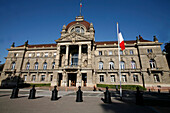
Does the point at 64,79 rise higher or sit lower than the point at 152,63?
lower

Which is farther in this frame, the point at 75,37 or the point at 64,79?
the point at 75,37

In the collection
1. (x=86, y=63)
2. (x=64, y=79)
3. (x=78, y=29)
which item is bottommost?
(x=64, y=79)

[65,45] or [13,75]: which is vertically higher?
[65,45]

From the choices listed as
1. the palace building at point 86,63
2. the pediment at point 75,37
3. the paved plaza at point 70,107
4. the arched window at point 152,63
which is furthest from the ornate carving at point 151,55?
the paved plaza at point 70,107

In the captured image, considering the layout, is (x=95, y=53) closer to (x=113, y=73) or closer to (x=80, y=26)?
(x=113, y=73)

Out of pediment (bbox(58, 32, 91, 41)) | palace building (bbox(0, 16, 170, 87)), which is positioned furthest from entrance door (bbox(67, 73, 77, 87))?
pediment (bbox(58, 32, 91, 41))

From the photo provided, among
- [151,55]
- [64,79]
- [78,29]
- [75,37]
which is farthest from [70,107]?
[151,55]

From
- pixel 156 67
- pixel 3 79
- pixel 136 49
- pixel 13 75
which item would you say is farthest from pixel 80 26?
pixel 3 79

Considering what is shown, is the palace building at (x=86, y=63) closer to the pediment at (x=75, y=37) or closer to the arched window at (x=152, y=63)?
the pediment at (x=75, y=37)

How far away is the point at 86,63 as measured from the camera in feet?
111

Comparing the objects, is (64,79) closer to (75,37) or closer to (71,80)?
(71,80)

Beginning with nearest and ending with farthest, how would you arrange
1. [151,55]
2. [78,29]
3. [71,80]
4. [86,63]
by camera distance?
[151,55] < [71,80] < [86,63] < [78,29]

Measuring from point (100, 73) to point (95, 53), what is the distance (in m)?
8.19

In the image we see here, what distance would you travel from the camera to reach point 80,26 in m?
37.0
